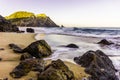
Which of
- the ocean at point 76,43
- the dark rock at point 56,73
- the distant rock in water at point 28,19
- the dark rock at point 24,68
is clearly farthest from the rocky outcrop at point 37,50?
the distant rock in water at point 28,19

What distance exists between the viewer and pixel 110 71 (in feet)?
35.1

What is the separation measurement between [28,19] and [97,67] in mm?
95384

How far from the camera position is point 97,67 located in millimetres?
10555

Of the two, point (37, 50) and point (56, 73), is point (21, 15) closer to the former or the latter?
point (37, 50)

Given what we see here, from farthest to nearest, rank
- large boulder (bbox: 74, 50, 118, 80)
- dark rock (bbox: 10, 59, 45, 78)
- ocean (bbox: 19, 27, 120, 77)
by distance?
1. ocean (bbox: 19, 27, 120, 77)
2. large boulder (bbox: 74, 50, 118, 80)
3. dark rock (bbox: 10, 59, 45, 78)

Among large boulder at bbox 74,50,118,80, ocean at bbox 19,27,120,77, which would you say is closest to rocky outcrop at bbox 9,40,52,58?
ocean at bbox 19,27,120,77

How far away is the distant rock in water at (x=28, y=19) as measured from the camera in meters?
101

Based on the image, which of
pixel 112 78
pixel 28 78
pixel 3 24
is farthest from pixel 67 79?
pixel 3 24

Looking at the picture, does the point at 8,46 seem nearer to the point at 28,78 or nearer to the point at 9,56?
→ the point at 9,56

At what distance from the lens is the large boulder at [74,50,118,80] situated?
9.89 meters

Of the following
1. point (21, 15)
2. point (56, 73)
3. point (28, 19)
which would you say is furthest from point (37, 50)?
point (21, 15)

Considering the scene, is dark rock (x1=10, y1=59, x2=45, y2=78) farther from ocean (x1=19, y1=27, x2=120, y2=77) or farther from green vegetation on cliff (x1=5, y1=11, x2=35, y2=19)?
green vegetation on cliff (x1=5, y1=11, x2=35, y2=19)

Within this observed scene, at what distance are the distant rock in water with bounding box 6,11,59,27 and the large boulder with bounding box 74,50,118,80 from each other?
89.3 metres

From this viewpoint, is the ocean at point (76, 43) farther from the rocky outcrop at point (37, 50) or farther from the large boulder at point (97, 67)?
the large boulder at point (97, 67)
